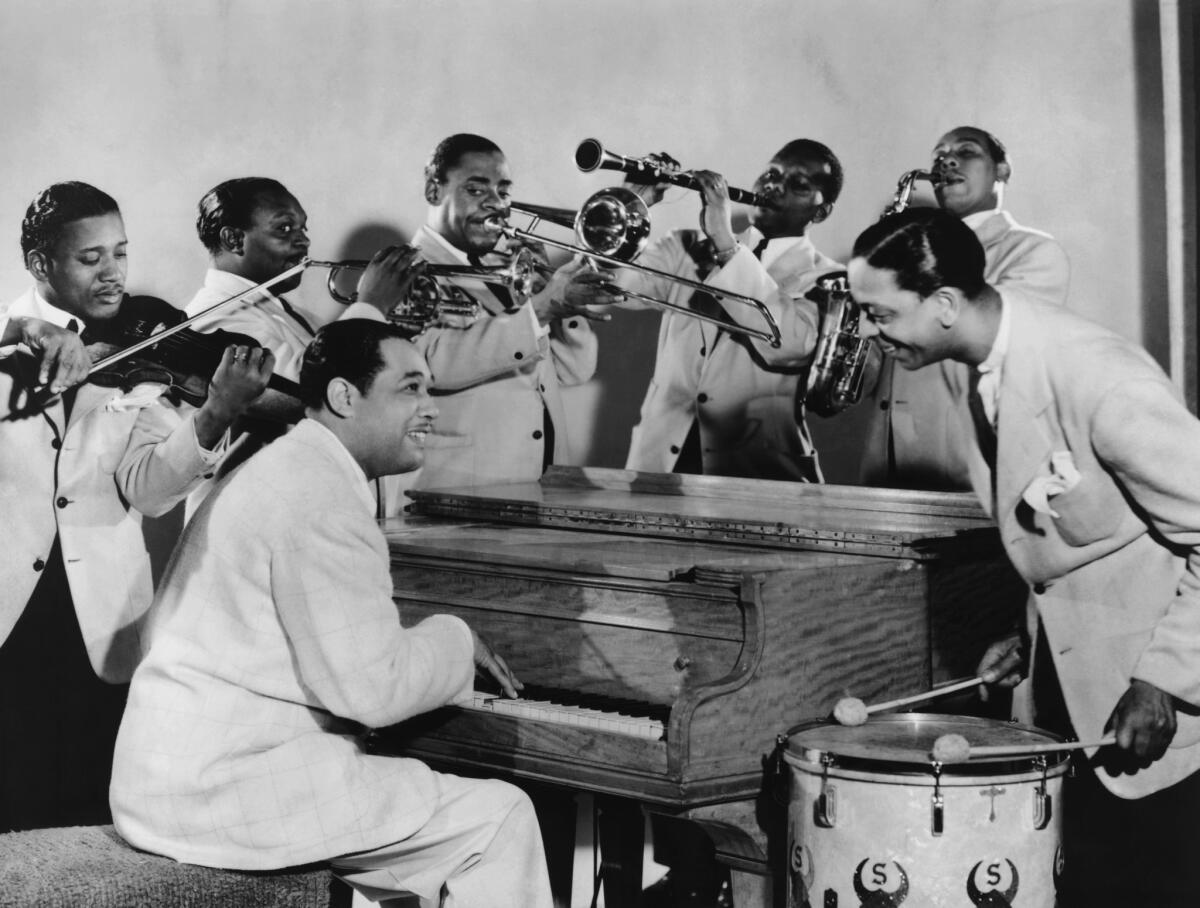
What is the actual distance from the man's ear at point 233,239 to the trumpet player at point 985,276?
1.77m

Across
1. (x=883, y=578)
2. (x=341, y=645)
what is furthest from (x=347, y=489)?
(x=883, y=578)

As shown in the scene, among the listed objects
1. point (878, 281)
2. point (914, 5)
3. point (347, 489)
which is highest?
point (914, 5)

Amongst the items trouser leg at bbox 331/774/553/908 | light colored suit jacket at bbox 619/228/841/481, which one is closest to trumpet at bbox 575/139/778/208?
light colored suit jacket at bbox 619/228/841/481

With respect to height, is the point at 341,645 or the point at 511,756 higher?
the point at 341,645

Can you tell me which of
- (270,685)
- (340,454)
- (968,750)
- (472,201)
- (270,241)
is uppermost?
(472,201)

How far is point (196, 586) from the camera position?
107 inches

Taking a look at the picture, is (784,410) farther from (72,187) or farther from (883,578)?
(72,187)

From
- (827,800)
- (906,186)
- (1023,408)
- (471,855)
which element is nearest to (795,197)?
(906,186)

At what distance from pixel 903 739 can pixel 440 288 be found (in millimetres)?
2041

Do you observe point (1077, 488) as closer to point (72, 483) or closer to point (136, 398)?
point (136, 398)

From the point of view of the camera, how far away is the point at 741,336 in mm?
4535

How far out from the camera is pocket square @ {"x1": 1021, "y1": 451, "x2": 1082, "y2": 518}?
2947mm

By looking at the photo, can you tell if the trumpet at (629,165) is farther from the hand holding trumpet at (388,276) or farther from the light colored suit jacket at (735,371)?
the hand holding trumpet at (388,276)

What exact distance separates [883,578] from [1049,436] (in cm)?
41
